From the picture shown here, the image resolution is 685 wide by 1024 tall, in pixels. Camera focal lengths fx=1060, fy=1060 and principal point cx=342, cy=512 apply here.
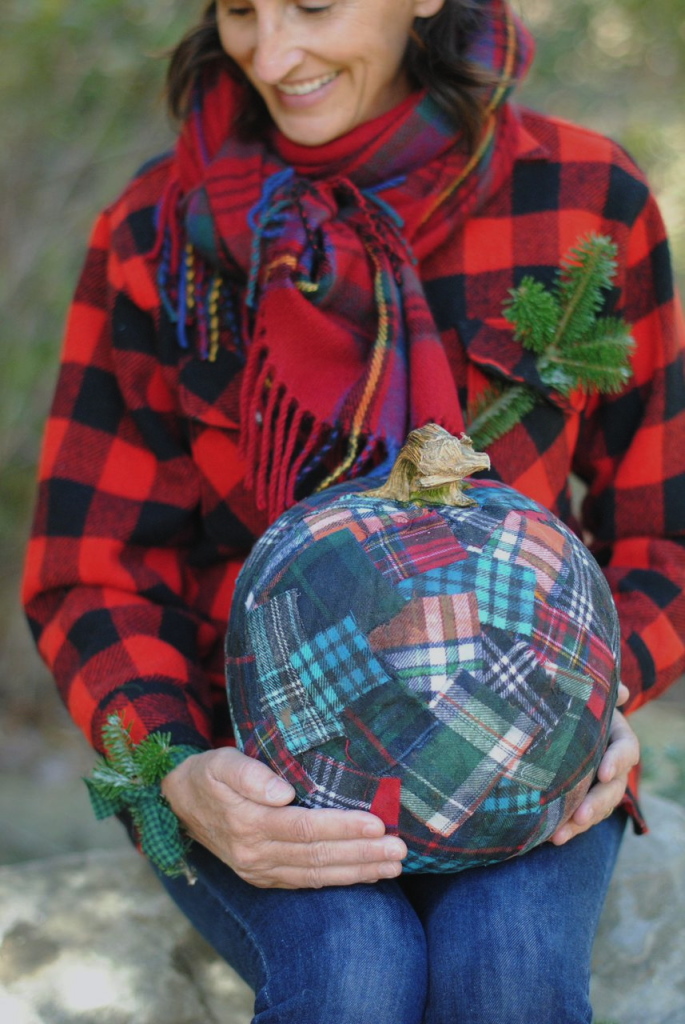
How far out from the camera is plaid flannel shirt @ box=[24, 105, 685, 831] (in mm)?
1785

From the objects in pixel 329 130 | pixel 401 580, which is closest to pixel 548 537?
pixel 401 580

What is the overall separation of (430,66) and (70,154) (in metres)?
2.10

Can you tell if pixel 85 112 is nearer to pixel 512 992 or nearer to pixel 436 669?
pixel 436 669

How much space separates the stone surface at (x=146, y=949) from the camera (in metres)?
1.79

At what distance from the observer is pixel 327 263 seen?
166cm

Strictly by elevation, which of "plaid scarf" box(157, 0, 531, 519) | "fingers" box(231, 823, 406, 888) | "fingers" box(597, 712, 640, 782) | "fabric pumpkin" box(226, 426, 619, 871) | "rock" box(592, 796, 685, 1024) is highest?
"plaid scarf" box(157, 0, 531, 519)

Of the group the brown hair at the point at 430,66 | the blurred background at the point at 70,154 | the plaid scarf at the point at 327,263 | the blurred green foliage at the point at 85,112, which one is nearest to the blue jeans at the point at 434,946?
the plaid scarf at the point at 327,263

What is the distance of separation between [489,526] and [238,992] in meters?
1.08

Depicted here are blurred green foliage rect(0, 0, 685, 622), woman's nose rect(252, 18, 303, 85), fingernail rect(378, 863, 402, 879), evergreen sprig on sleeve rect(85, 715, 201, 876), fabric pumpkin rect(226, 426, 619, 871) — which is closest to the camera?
fabric pumpkin rect(226, 426, 619, 871)

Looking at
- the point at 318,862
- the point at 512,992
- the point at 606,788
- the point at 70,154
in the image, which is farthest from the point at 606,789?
the point at 70,154

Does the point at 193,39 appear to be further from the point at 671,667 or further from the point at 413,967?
the point at 413,967

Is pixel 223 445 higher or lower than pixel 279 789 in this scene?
higher

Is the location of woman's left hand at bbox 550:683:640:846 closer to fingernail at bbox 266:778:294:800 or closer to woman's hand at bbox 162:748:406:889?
woman's hand at bbox 162:748:406:889

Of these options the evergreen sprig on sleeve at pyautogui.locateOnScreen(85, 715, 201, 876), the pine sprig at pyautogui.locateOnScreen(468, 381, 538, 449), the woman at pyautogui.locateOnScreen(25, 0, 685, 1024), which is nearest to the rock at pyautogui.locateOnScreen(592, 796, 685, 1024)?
the woman at pyautogui.locateOnScreen(25, 0, 685, 1024)
